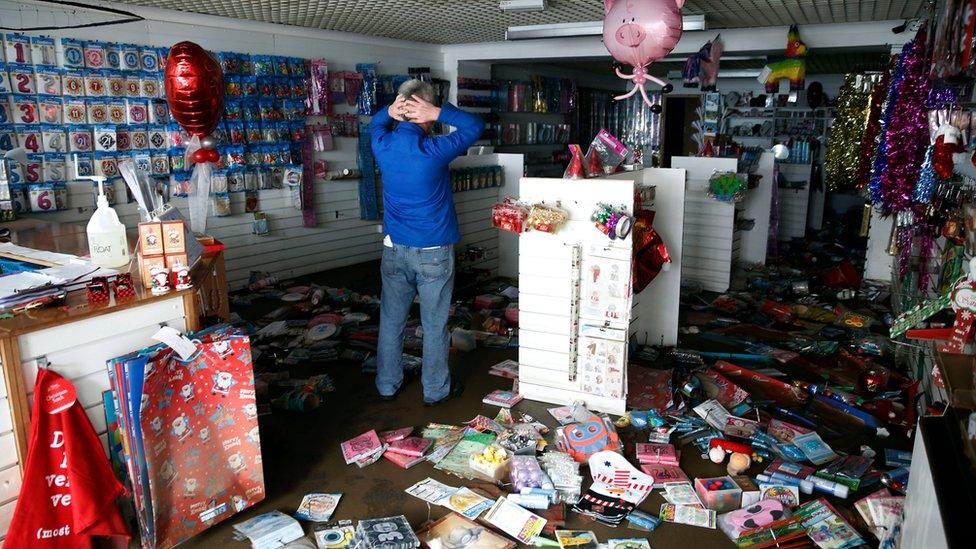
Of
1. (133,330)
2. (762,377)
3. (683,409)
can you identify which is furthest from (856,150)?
(133,330)

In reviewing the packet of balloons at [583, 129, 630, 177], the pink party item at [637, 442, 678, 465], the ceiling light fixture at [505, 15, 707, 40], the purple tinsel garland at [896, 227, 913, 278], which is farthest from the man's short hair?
the ceiling light fixture at [505, 15, 707, 40]

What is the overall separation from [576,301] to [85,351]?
2.53 m

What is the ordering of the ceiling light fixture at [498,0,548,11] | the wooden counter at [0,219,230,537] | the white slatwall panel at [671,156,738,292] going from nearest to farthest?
the wooden counter at [0,219,230,537]
the ceiling light fixture at [498,0,548,11]
the white slatwall panel at [671,156,738,292]

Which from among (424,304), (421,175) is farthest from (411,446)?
(421,175)

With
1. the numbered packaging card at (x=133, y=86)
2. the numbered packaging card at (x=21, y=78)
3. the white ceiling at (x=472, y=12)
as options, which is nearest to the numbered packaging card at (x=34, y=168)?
the numbered packaging card at (x=21, y=78)

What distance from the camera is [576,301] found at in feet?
12.9

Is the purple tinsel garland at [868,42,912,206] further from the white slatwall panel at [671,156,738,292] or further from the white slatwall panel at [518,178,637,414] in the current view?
the white slatwall panel at [518,178,637,414]

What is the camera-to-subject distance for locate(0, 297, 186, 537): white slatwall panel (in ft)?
7.77

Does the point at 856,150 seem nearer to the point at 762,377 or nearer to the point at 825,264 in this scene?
the point at 825,264

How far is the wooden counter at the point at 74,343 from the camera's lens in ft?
7.66

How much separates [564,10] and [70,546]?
5.93m

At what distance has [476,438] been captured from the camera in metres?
3.64

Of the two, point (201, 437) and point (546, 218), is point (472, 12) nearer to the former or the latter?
point (546, 218)

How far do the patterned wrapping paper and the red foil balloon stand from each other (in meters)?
2.07
